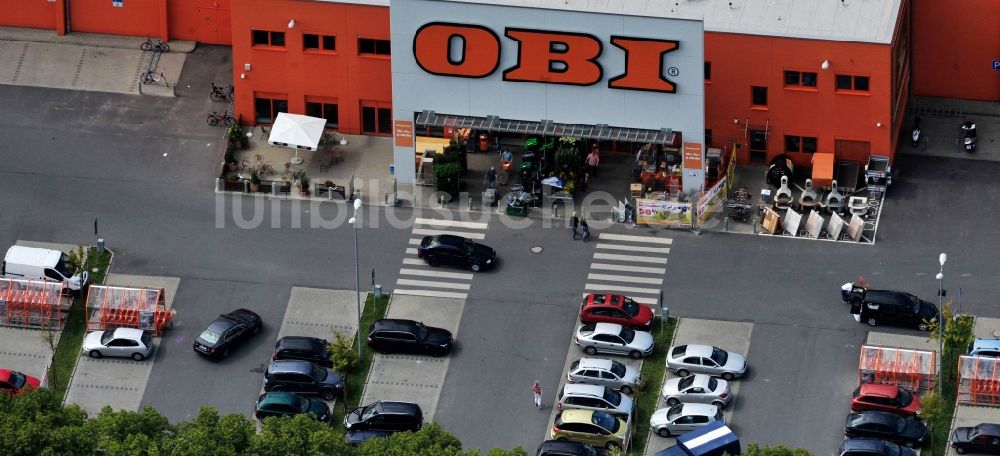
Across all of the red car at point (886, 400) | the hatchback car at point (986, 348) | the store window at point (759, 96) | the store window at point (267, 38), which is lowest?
the red car at point (886, 400)

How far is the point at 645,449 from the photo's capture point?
124m

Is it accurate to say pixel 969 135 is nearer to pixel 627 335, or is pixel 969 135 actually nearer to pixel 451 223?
pixel 627 335

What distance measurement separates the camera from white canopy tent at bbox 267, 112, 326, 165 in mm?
141875

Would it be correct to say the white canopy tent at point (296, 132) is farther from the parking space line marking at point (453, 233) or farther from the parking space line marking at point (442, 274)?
the parking space line marking at point (442, 274)

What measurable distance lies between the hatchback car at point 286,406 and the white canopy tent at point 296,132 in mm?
20022

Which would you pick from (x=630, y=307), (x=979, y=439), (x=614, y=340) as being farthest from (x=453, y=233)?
(x=979, y=439)

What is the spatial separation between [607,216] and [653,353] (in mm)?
11707

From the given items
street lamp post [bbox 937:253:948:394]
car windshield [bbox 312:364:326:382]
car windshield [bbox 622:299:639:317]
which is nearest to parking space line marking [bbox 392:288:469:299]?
car windshield [bbox 312:364:326:382]

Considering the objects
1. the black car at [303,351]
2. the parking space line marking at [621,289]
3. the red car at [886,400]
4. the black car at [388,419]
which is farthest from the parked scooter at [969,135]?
the black car at [303,351]

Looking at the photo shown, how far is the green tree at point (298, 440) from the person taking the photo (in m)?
118

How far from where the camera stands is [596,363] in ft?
417

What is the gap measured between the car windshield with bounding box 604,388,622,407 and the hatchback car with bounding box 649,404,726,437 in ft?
6.21

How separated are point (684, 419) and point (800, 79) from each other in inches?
931

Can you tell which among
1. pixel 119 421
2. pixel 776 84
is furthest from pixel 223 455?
pixel 776 84
